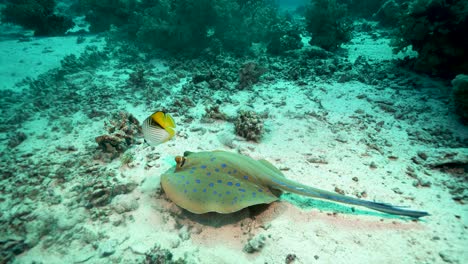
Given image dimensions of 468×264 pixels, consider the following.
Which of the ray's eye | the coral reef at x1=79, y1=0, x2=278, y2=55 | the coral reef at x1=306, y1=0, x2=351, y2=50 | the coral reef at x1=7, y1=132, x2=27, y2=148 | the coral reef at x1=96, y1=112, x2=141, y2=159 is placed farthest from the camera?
the coral reef at x1=306, y1=0, x2=351, y2=50

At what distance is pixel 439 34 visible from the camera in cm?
710

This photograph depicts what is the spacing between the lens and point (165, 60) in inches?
446

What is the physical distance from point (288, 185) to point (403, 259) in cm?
155

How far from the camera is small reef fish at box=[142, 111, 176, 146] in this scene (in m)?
2.94

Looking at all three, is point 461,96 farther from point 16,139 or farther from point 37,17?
point 37,17

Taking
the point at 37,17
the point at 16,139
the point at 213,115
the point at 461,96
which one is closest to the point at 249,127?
the point at 213,115

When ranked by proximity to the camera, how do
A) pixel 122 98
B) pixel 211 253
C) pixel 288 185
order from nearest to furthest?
pixel 211 253, pixel 288 185, pixel 122 98

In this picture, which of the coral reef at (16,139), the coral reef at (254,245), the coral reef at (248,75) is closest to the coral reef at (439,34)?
the coral reef at (248,75)

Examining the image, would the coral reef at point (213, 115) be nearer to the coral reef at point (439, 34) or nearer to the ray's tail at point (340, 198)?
the ray's tail at point (340, 198)

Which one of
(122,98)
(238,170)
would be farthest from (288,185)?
(122,98)

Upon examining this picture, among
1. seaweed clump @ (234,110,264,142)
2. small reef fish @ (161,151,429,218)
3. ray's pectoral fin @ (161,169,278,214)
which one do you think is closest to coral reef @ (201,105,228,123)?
seaweed clump @ (234,110,264,142)

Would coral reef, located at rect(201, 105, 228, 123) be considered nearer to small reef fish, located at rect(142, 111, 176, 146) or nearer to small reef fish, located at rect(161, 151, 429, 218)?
small reef fish, located at rect(161, 151, 429, 218)

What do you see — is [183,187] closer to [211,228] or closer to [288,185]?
[211,228]

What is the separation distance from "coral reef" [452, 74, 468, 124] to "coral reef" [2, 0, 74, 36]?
66.3ft
